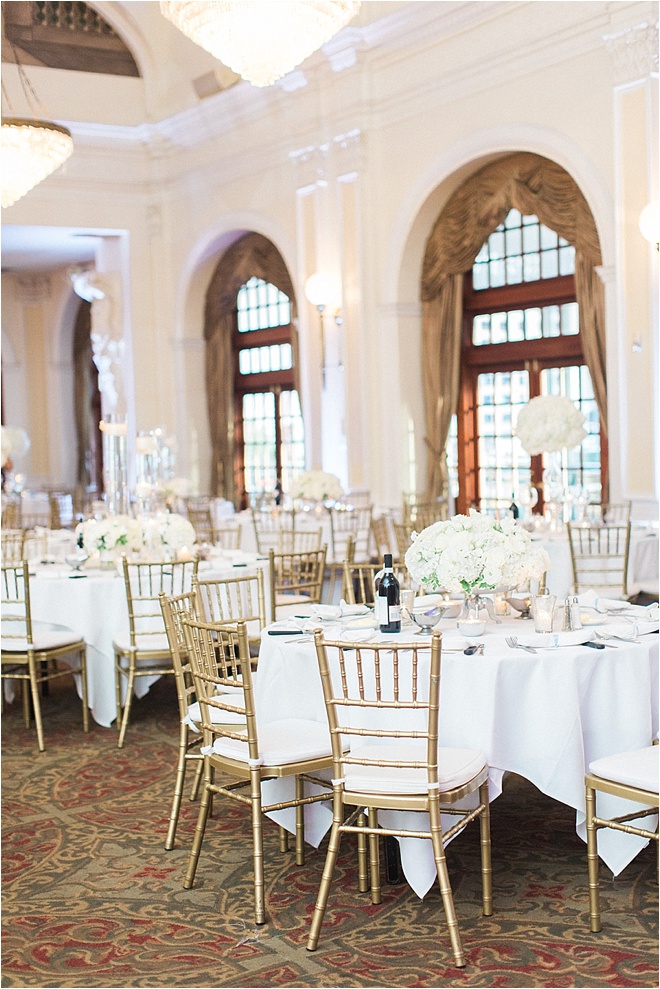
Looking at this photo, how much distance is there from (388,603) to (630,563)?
12.6 feet

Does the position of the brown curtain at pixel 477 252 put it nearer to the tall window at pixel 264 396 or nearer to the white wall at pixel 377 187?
the white wall at pixel 377 187

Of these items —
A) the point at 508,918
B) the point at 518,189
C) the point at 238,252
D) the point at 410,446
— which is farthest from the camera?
the point at 238,252

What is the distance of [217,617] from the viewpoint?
6.67 metres

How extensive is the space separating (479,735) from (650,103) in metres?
6.21

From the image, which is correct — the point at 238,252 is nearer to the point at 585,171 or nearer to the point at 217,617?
the point at 585,171

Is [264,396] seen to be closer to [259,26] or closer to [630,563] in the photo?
[630,563]

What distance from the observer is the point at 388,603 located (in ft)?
15.3

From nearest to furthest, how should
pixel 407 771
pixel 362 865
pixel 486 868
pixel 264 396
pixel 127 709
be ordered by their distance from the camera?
pixel 407 771 < pixel 486 868 < pixel 362 865 < pixel 127 709 < pixel 264 396

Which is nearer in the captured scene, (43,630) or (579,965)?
(579,965)

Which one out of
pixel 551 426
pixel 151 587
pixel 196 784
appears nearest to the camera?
pixel 196 784

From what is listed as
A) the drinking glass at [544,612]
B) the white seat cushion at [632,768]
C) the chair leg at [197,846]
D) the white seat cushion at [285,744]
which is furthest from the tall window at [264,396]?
the white seat cushion at [632,768]

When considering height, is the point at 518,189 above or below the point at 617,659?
above

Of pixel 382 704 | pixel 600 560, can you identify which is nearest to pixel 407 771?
pixel 382 704

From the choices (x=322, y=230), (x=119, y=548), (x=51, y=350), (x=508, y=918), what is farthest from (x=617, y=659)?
(x=51, y=350)
